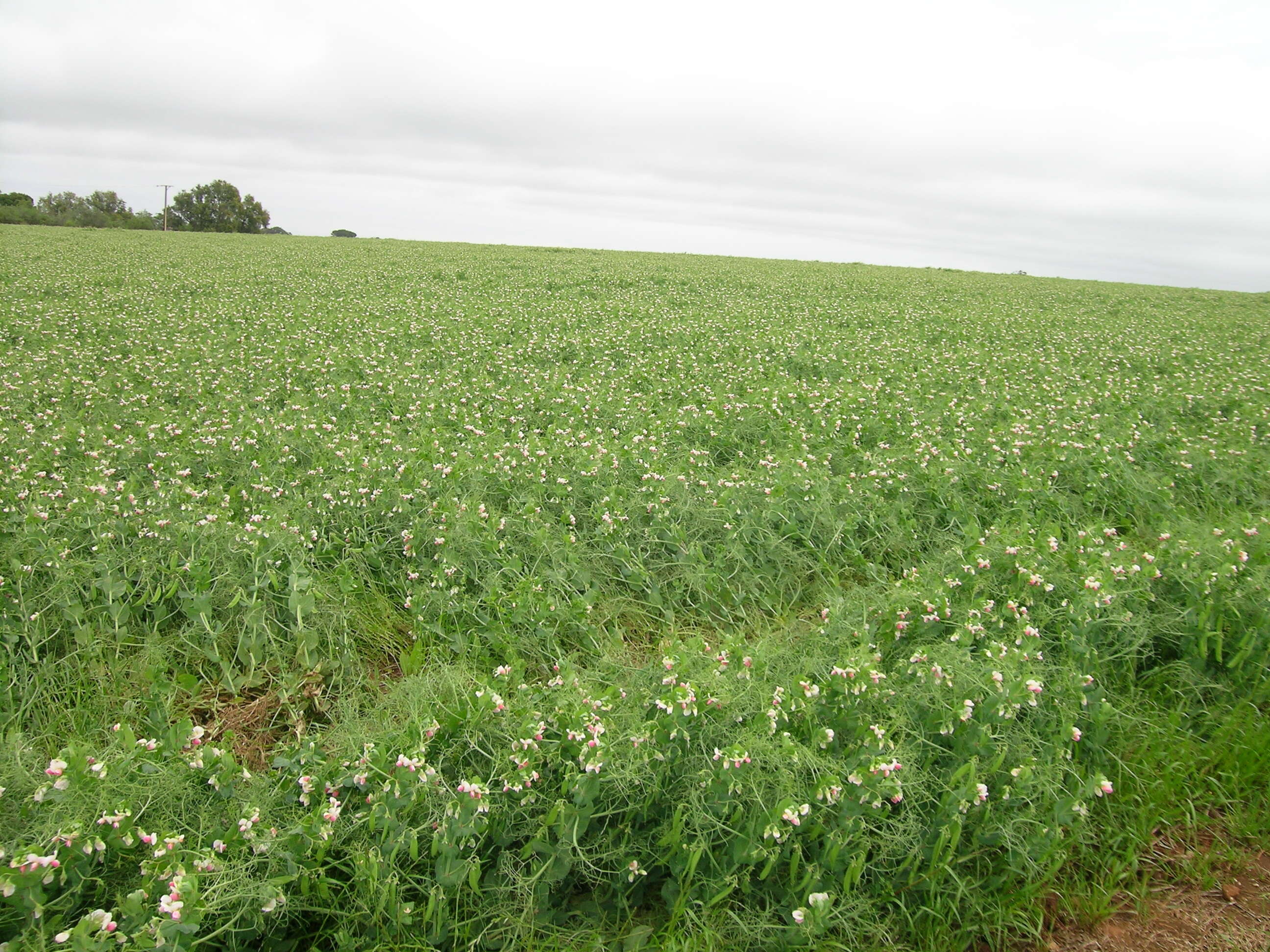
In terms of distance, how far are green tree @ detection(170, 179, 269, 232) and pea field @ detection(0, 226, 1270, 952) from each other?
7992 centimetres

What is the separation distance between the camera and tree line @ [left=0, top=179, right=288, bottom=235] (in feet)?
232

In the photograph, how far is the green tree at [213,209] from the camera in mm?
75250

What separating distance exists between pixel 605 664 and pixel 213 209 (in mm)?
90607

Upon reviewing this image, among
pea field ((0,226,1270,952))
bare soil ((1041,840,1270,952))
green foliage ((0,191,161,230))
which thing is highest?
green foliage ((0,191,161,230))

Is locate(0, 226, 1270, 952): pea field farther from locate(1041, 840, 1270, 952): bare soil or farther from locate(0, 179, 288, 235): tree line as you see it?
locate(0, 179, 288, 235): tree line

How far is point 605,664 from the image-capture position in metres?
4.35

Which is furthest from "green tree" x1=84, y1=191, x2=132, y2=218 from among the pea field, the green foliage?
the pea field

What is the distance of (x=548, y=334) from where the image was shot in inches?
537

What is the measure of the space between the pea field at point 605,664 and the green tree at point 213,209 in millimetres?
79922

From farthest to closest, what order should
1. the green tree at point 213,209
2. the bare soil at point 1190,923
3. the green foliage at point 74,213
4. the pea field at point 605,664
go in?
1. the green tree at point 213,209
2. the green foliage at point 74,213
3. the bare soil at point 1190,923
4. the pea field at point 605,664

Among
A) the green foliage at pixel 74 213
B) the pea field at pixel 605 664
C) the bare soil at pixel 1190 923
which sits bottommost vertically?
the bare soil at pixel 1190 923

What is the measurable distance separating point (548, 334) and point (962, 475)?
8.77 meters

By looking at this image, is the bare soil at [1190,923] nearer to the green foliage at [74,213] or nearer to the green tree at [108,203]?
the green foliage at [74,213]

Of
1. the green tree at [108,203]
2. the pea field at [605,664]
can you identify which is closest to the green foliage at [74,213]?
the green tree at [108,203]
